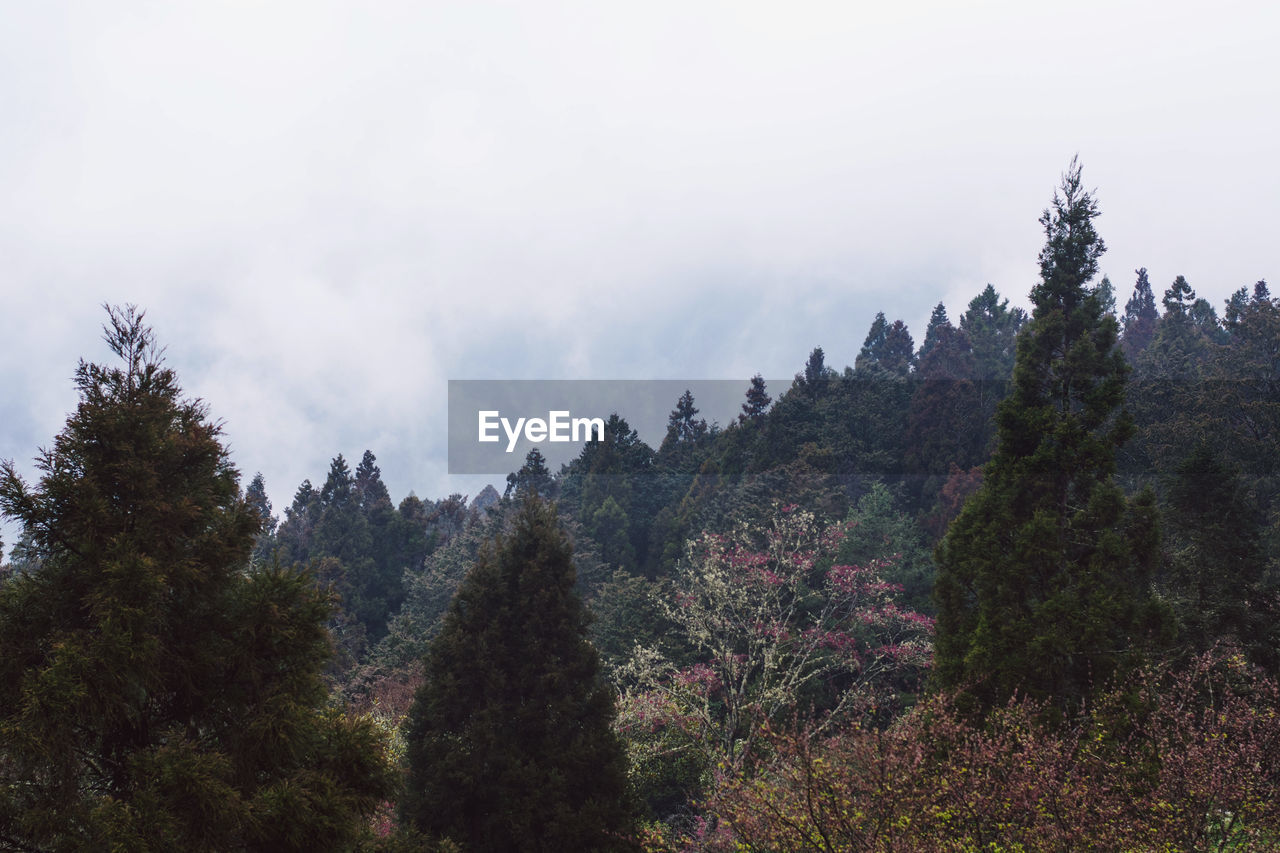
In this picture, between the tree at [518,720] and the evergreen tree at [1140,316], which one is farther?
the evergreen tree at [1140,316]

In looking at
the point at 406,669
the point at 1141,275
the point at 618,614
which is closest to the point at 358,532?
the point at 406,669

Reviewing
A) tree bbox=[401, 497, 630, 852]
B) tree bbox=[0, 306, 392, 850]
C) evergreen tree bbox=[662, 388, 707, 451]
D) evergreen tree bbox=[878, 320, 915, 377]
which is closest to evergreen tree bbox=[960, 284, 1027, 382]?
evergreen tree bbox=[878, 320, 915, 377]

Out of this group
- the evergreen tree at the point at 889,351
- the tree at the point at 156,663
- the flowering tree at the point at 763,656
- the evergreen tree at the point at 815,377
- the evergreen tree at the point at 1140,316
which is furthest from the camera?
the evergreen tree at the point at 1140,316

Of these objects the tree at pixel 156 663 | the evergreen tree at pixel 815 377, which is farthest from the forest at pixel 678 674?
the evergreen tree at pixel 815 377

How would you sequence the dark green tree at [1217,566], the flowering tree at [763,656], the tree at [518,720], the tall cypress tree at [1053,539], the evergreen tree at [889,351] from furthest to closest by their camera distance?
the evergreen tree at [889,351] < the dark green tree at [1217,566] < the flowering tree at [763,656] < the tall cypress tree at [1053,539] < the tree at [518,720]

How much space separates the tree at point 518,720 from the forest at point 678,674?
2.0 inches

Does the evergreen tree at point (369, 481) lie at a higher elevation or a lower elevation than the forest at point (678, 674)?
higher

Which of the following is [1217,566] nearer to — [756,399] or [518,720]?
[518,720]

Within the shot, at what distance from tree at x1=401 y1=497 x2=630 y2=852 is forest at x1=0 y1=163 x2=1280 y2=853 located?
0.16 feet

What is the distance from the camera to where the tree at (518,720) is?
10.6m

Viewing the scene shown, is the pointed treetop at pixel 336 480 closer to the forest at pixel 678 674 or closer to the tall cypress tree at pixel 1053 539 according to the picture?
the forest at pixel 678 674

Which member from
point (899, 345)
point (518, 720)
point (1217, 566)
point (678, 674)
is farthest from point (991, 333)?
point (518, 720)

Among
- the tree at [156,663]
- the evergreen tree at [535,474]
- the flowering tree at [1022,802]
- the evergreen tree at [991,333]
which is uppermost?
the evergreen tree at [991,333]

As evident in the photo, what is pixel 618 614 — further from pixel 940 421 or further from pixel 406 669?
pixel 940 421
